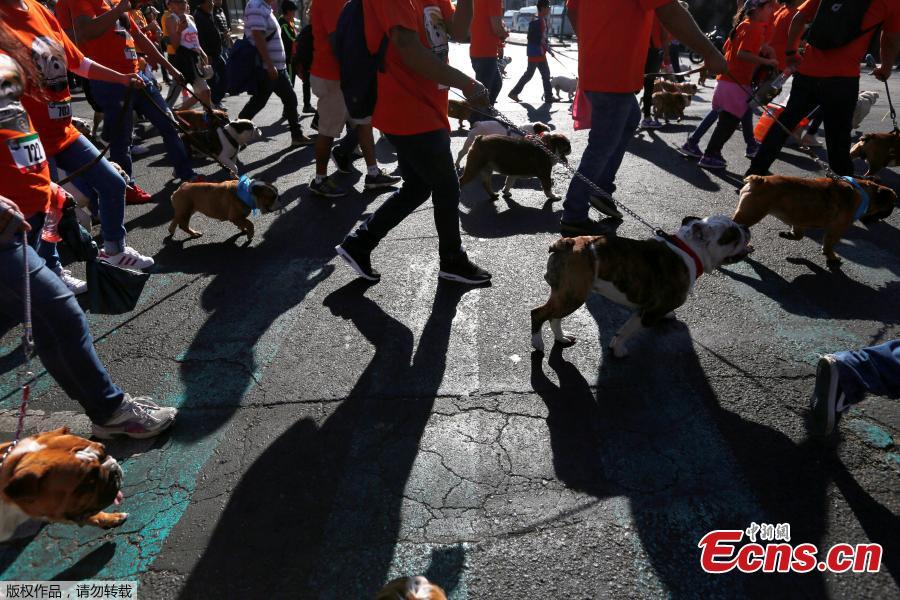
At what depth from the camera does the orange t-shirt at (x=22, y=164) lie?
2426 millimetres

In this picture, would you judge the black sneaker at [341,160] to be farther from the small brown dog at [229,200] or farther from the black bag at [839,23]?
the black bag at [839,23]

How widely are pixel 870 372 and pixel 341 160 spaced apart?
611 cm

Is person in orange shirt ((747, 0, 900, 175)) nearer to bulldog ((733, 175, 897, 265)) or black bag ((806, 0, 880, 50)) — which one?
black bag ((806, 0, 880, 50))

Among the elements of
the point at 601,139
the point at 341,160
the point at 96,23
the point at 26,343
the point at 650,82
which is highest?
the point at 96,23

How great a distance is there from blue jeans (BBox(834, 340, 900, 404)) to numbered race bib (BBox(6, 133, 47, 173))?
3938mm

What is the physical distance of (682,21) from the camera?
3.94m

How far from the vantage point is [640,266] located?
10.5ft

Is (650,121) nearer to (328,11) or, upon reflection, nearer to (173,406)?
(328,11)

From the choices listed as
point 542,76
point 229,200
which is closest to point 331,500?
point 229,200

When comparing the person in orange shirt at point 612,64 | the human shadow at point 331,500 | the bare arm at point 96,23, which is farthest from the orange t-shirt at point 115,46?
the human shadow at point 331,500

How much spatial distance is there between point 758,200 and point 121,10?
19.0 feet

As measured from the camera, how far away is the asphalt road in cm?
221

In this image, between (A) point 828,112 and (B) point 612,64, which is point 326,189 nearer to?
(B) point 612,64

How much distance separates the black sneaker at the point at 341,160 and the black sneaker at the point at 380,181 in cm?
72
